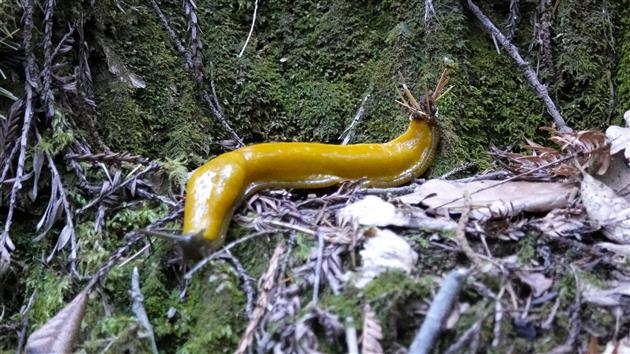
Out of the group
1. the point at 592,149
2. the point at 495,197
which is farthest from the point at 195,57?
the point at 592,149

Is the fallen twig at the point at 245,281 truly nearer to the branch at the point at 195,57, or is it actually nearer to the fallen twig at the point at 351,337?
the fallen twig at the point at 351,337

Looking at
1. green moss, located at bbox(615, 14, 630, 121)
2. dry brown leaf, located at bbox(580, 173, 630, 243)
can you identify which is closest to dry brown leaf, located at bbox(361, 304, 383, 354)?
dry brown leaf, located at bbox(580, 173, 630, 243)

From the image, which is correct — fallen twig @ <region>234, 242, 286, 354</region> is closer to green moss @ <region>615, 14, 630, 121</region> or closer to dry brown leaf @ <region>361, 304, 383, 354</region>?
dry brown leaf @ <region>361, 304, 383, 354</region>

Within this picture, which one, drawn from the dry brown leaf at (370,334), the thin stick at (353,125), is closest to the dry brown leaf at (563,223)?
the dry brown leaf at (370,334)

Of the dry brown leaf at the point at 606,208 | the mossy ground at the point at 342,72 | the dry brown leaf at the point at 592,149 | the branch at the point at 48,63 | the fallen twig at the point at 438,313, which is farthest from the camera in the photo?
the mossy ground at the point at 342,72

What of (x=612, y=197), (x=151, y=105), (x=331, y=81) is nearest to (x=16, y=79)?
(x=151, y=105)

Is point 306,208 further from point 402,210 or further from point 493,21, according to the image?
point 493,21
